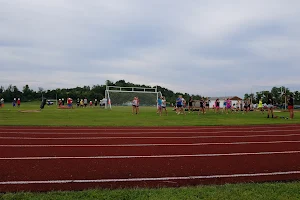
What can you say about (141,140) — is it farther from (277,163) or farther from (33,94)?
(33,94)

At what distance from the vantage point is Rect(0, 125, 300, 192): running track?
5367 millimetres

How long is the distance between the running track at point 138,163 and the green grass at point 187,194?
19.2 inches

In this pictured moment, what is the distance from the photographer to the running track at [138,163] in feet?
17.6

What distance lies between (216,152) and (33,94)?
11414 centimetres

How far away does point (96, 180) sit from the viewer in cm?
539

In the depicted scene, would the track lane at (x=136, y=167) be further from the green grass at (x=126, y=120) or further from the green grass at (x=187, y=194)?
the green grass at (x=126, y=120)

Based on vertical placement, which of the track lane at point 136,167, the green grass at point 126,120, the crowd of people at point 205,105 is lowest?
the track lane at point 136,167

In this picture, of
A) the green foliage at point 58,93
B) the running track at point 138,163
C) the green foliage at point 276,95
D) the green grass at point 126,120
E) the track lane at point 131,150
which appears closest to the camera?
the running track at point 138,163

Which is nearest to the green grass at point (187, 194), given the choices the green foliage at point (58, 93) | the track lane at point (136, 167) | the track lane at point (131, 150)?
the track lane at point (136, 167)

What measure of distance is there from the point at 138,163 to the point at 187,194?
8.28 feet

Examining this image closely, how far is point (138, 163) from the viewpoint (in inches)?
268

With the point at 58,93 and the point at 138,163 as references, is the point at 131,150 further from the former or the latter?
the point at 58,93

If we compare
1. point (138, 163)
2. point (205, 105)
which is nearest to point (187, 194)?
point (138, 163)

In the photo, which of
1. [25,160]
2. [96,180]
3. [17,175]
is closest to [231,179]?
[96,180]
